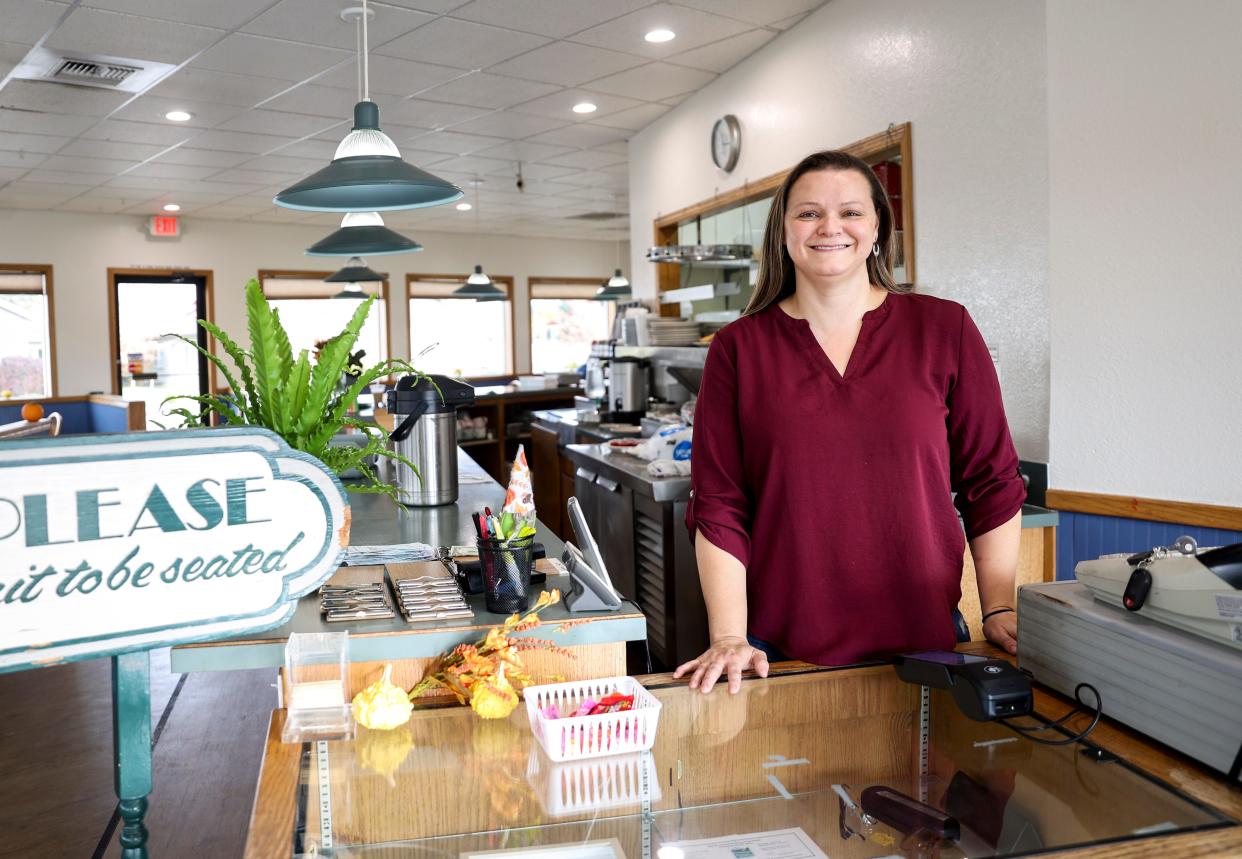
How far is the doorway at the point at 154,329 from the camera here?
10.4 meters

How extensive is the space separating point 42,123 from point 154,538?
662 cm

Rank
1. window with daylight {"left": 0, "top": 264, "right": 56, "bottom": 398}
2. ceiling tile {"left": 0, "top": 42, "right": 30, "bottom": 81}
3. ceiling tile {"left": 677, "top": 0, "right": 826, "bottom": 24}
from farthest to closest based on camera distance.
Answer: window with daylight {"left": 0, "top": 264, "right": 56, "bottom": 398} → ceiling tile {"left": 0, "top": 42, "right": 30, "bottom": 81} → ceiling tile {"left": 677, "top": 0, "right": 826, "bottom": 24}

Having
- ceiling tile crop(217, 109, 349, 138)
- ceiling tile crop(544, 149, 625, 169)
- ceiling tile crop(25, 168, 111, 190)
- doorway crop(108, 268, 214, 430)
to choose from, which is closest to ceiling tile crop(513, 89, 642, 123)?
ceiling tile crop(544, 149, 625, 169)

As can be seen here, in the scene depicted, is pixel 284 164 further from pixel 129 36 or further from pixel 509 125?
pixel 129 36

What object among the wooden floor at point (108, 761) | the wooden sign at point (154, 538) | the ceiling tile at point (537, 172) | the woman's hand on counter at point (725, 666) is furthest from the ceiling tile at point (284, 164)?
the wooden sign at point (154, 538)

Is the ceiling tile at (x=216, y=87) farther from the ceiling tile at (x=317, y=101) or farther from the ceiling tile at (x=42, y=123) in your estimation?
the ceiling tile at (x=42, y=123)

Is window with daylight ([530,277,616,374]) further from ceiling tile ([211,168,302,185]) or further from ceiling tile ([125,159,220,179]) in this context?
ceiling tile ([125,159,220,179])

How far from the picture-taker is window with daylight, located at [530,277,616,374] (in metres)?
13.3

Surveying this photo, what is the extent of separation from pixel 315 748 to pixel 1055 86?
3072 millimetres

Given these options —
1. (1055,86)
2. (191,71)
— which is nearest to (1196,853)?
(1055,86)

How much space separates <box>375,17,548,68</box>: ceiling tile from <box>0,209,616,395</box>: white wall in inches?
254

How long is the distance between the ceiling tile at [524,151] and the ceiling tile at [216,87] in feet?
6.59

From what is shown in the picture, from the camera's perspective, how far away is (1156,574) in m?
1.10

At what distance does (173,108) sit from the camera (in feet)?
19.5
